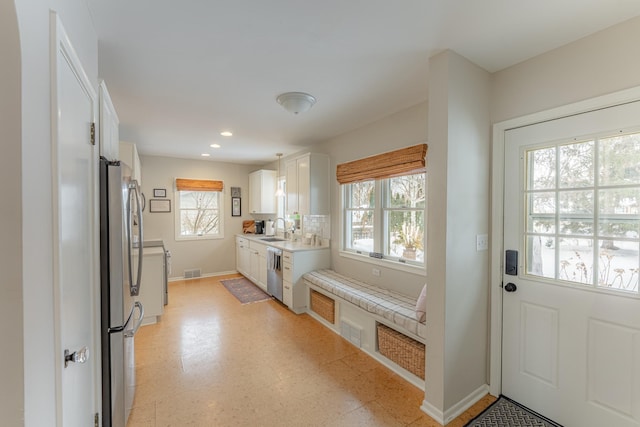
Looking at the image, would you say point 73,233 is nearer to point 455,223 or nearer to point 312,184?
point 455,223

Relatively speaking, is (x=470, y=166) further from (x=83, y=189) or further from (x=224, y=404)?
(x=224, y=404)

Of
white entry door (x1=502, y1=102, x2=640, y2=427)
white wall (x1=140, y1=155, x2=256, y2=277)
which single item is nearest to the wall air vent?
white wall (x1=140, y1=155, x2=256, y2=277)

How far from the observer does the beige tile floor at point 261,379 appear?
197 centimetres

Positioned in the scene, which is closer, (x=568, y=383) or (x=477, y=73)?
(x=568, y=383)

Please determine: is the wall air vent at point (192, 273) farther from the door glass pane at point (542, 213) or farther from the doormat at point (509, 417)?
the door glass pane at point (542, 213)

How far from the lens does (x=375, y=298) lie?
2844 millimetres

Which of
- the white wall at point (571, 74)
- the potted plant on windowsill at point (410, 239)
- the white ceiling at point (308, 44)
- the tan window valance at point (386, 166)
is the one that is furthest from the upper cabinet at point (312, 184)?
the white wall at point (571, 74)

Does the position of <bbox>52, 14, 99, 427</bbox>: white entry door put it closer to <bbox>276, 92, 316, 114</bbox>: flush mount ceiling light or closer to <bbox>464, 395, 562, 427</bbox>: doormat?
<bbox>276, 92, 316, 114</bbox>: flush mount ceiling light

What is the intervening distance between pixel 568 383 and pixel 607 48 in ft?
6.95

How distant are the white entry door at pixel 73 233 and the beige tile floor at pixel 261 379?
2.81 feet

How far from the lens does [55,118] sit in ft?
3.16

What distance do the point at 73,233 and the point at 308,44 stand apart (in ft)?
5.49

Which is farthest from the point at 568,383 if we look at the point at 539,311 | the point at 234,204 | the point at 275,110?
the point at 234,204

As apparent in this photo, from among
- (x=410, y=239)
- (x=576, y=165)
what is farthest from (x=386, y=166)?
(x=576, y=165)
